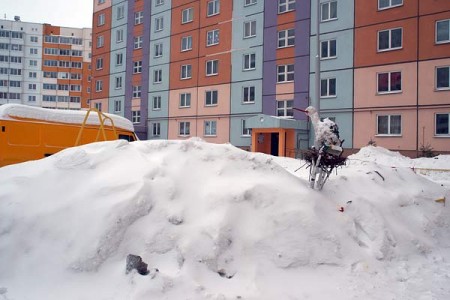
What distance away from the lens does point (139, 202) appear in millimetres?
5145

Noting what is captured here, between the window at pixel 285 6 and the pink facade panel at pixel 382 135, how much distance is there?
945 cm

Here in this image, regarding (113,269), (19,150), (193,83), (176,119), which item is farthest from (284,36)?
(113,269)

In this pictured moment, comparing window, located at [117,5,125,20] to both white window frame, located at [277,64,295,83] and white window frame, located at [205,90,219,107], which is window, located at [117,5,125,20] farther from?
white window frame, located at [277,64,295,83]

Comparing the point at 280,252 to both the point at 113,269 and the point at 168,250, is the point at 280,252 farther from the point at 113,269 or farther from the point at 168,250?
the point at 113,269

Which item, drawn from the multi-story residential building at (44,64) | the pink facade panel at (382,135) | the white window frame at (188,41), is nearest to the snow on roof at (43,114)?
the pink facade panel at (382,135)

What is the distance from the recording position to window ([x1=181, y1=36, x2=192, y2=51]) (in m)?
35.3

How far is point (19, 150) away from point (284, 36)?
21.8 m

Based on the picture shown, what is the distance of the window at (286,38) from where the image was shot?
28531 millimetres

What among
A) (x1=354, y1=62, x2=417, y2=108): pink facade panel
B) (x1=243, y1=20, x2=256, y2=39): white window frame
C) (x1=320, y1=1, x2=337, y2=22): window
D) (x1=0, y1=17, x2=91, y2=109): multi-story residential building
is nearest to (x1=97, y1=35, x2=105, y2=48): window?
(x1=243, y1=20, x2=256, y2=39): white window frame

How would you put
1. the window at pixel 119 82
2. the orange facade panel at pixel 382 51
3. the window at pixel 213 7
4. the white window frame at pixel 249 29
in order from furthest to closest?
the window at pixel 119 82 → the window at pixel 213 7 → the white window frame at pixel 249 29 → the orange facade panel at pixel 382 51

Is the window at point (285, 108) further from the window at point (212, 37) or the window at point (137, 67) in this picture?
the window at point (137, 67)

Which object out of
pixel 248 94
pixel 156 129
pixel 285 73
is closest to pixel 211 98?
pixel 248 94

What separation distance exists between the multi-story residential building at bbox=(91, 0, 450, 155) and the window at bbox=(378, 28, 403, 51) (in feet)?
0.19

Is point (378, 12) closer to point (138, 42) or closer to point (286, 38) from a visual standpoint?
point (286, 38)
